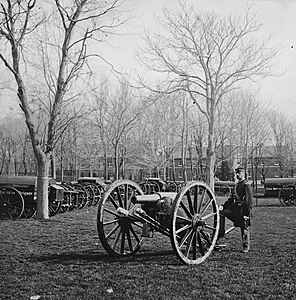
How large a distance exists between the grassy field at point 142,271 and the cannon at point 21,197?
3.77 m

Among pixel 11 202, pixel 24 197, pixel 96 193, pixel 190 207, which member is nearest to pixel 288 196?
pixel 96 193

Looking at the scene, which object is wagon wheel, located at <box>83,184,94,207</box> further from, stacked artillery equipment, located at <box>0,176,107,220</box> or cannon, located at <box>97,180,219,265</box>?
cannon, located at <box>97,180,219,265</box>

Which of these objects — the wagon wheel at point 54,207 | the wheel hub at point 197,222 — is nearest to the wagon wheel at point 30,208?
the wagon wheel at point 54,207

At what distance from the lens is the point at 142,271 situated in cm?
632

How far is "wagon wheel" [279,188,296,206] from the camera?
830 inches

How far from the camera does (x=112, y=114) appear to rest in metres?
29.9

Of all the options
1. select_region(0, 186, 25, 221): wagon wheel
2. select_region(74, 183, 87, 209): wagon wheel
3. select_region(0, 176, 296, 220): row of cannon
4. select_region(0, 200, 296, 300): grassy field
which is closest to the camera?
select_region(0, 200, 296, 300): grassy field

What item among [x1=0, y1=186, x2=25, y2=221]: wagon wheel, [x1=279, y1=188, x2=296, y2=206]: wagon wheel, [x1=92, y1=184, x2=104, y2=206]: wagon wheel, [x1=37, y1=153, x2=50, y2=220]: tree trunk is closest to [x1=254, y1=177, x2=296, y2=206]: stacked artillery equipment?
[x1=279, y1=188, x2=296, y2=206]: wagon wheel

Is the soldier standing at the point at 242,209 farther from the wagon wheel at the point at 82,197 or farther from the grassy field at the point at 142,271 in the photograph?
the wagon wheel at the point at 82,197

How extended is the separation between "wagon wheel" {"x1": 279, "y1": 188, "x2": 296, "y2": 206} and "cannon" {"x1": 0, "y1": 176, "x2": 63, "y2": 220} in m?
11.0

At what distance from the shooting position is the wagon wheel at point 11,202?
44.0 feet

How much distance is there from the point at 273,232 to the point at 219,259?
3868 mm

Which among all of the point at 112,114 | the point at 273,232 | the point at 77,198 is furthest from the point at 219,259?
the point at 112,114

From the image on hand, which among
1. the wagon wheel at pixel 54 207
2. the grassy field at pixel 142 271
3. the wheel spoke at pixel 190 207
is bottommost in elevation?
the grassy field at pixel 142 271
